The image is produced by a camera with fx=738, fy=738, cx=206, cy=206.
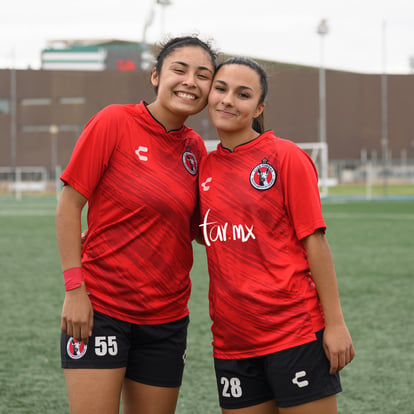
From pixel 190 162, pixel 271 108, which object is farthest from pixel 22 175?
pixel 190 162

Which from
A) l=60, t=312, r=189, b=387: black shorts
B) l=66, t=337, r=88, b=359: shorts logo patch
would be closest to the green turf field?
l=60, t=312, r=189, b=387: black shorts

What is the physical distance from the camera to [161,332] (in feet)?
9.11

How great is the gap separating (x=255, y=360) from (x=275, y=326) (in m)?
0.15

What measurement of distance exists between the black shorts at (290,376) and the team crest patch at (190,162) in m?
0.73

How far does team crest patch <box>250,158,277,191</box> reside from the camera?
256cm

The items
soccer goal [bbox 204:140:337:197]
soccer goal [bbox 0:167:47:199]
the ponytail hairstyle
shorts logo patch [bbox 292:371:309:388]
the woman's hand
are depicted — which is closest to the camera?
shorts logo patch [bbox 292:371:309:388]

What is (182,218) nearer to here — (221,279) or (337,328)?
(221,279)

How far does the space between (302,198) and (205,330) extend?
400 centimetres

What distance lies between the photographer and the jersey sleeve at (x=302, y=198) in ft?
8.21

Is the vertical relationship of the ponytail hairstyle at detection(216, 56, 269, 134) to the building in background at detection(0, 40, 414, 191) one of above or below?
below

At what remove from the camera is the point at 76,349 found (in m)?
2.64

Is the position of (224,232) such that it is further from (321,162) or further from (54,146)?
(54,146)

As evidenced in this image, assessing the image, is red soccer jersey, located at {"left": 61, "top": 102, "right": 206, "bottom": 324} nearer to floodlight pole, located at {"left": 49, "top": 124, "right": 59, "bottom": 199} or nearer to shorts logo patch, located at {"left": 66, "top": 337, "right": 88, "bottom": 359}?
shorts logo patch, located at {"left": 66, "top": 337, "right": 88, "bottom": 359}

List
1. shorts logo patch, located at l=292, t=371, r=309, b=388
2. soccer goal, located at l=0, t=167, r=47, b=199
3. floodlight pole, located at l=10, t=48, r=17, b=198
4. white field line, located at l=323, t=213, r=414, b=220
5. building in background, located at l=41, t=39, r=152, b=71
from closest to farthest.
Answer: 1. shorts logo patch, located at l=292, t=371, r=309, b=388
2. white field line, located at l=323, t=213, r=414, b=220
3. soccer goal, located at l=0, t=167, r=47, b=199
4. floodlight pole, located at l=10, t=48, r=17, b=198
5. building in background, located at l=41, t=39, r=152, b=71
